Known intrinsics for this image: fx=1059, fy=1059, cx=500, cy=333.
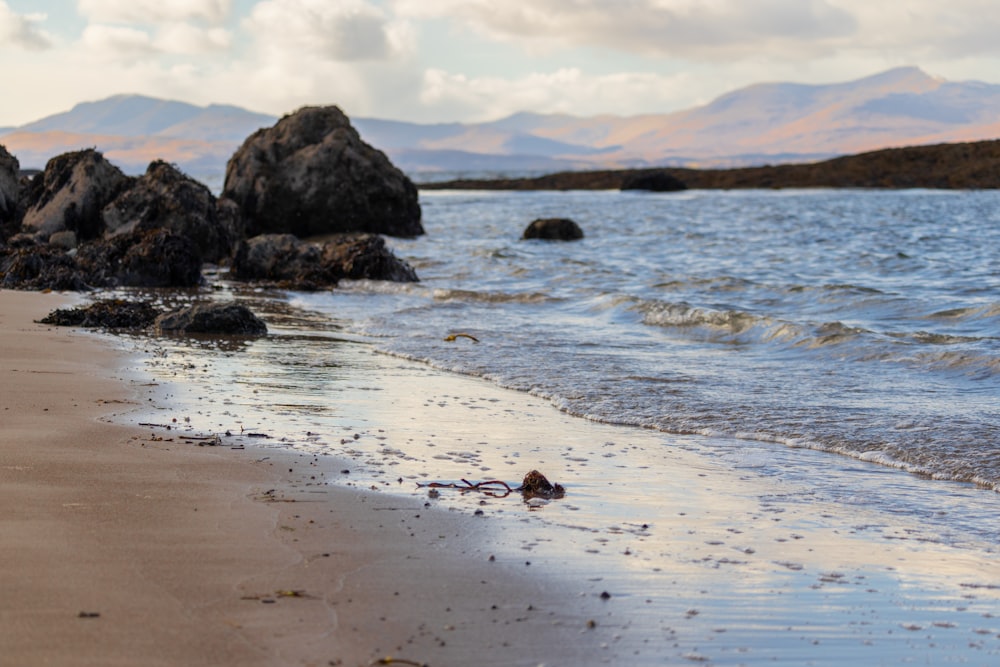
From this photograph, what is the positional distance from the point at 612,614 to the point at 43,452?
8.68 ft

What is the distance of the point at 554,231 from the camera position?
24609mm

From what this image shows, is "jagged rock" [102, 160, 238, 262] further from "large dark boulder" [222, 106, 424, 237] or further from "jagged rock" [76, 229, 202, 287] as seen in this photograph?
"large dark boulder" [222, 106, 424, 237]

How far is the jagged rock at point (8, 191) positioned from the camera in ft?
59.9

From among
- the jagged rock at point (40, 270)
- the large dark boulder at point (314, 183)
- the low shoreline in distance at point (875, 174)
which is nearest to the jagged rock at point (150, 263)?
the jagged rock at point (40, 270)

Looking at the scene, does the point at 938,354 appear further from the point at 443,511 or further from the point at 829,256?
the point at 829,256

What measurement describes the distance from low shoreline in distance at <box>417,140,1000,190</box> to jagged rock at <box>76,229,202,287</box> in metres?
46.4

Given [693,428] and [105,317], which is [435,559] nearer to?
[693,428]

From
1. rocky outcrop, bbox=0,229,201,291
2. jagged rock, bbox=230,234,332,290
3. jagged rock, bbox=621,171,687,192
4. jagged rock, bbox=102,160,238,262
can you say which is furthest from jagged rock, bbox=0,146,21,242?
jagged rock, bbox=621,171,687,192

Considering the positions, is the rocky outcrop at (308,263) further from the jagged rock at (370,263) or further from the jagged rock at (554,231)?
the jagged rock at (554,231)

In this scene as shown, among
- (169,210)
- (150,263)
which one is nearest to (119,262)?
(150,263)

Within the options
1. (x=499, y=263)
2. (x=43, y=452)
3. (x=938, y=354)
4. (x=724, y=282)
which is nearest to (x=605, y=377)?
(x=938, y=354)

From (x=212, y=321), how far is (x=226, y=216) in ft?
31.6

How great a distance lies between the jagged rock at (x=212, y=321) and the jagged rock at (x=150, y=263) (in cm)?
475

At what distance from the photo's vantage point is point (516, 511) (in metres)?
4.24
